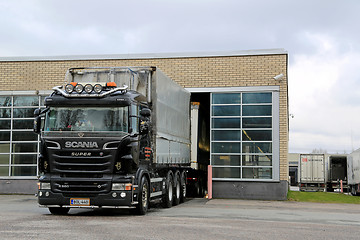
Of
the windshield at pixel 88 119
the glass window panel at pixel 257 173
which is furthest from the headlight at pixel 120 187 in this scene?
the glass window panel at pixel 257 173

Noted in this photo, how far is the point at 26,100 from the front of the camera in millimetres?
26156

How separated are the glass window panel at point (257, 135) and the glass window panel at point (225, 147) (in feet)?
1.79

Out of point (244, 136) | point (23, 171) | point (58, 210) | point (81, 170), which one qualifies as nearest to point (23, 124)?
point (23, 171)

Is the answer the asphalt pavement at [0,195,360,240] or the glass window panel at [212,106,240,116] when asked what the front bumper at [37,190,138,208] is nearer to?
the asphalt pavement at [0,195,360,240]

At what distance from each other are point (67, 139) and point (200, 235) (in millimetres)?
5066

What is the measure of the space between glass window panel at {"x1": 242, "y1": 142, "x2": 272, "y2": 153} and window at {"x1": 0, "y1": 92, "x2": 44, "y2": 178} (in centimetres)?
982

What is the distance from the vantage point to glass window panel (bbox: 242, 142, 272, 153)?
23953mm

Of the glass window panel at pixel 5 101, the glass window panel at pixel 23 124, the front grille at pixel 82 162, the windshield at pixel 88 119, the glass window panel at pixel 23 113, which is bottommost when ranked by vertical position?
the front grille at pixel 82 162

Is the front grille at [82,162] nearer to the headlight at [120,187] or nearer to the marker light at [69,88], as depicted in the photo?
the headlight at [120,187]

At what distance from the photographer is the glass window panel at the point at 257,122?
24078mm

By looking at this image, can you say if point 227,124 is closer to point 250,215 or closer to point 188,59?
point 188,59

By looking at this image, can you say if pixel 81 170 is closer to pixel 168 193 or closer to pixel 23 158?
pixel 168 193

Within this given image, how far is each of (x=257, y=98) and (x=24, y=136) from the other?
1123cm

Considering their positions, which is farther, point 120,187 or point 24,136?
point 24,136
